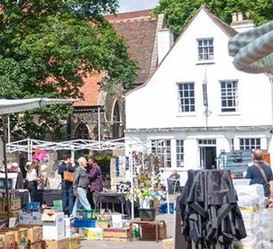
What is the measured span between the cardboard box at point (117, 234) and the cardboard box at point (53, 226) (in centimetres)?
227

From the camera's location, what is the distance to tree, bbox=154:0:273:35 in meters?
41.0

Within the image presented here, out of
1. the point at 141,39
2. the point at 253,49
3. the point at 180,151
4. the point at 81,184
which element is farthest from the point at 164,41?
the point at 253,49

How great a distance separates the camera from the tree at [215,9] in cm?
4100

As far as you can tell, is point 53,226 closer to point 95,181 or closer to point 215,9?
point 95,181

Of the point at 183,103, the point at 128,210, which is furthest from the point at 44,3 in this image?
the point at 128,210

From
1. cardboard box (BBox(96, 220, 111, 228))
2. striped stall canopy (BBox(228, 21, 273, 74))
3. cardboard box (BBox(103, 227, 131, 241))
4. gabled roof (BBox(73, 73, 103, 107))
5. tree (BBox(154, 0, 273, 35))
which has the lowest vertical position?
cardboard box (BBox(103, 227, 131, 241))

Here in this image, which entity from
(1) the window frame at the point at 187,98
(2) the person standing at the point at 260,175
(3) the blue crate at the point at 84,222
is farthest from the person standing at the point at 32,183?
(1) the window frame at the point at 187,98

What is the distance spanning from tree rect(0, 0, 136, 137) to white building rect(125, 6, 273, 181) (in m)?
2.24

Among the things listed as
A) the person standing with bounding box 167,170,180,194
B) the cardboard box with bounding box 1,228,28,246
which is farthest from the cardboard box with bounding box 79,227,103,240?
the person standing with bounding box 167,170,180,194

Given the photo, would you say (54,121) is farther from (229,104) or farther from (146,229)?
(146,229)

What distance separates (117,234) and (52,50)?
61.1 feet

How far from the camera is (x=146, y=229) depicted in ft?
45.1

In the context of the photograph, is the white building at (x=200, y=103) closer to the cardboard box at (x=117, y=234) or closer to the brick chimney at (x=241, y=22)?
the brick chimney at (x=241, y=22)

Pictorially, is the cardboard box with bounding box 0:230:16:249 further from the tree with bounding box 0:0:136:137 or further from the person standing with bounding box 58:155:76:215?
the tree with bounding box 0:0:136:137
